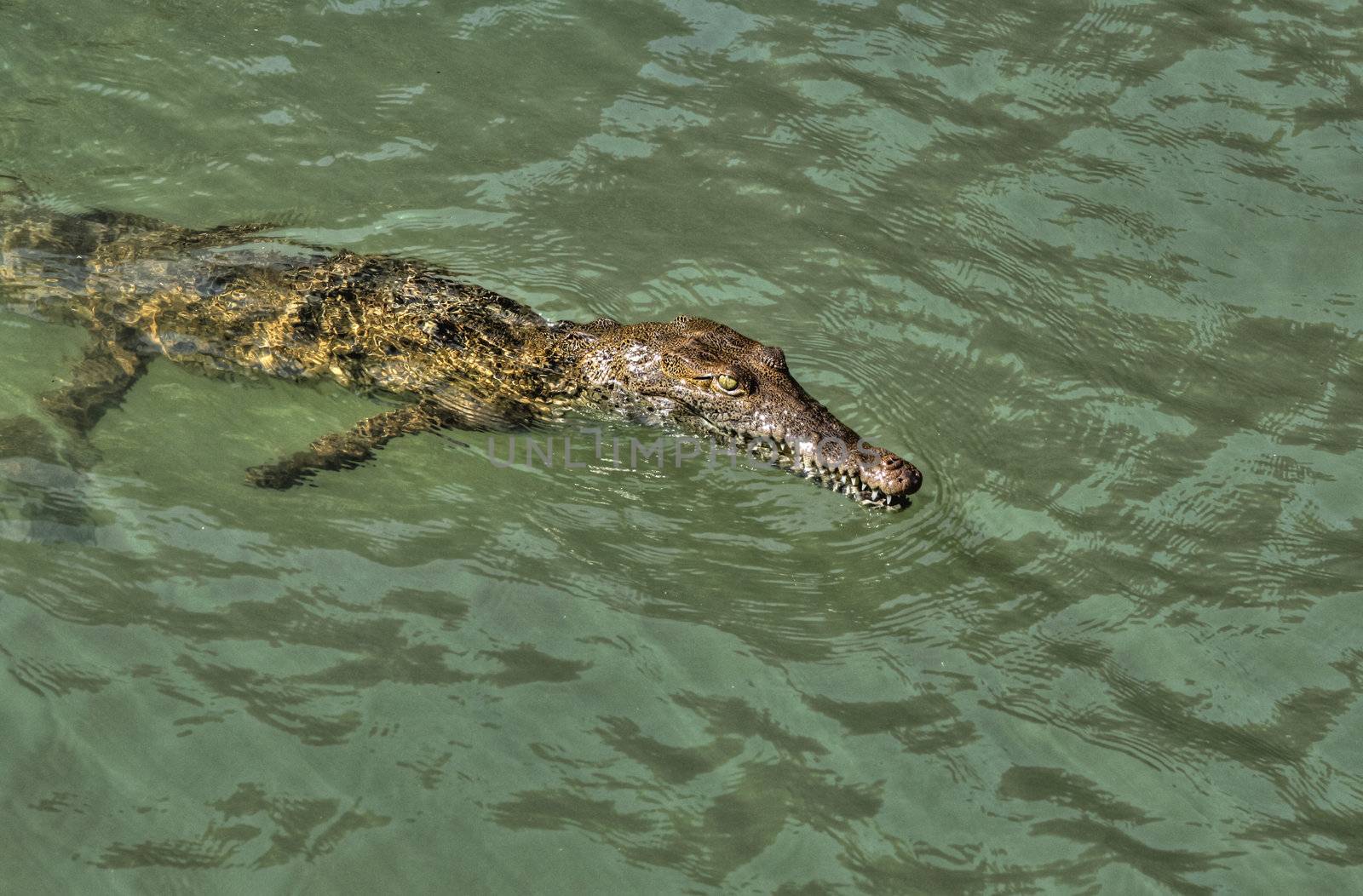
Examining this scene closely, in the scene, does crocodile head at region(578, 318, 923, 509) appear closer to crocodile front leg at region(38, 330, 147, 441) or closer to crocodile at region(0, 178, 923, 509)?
crocodile at region(0, 178, 923, 509)

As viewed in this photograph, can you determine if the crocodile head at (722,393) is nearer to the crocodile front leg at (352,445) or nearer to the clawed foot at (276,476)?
the crocodile front leg at (352,445)

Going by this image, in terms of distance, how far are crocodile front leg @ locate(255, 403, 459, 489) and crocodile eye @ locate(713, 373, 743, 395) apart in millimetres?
1490

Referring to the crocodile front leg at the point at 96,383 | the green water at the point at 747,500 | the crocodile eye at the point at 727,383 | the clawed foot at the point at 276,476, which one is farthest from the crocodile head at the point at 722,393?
the crocodile front leg at the point at 96,383

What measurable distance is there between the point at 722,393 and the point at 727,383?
74mm

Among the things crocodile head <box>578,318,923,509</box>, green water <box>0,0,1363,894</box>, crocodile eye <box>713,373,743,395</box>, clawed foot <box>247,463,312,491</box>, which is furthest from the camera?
crocodile eye <box>713,373,743,395</box>

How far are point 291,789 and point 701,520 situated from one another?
2.40m

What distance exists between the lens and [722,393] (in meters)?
6.69

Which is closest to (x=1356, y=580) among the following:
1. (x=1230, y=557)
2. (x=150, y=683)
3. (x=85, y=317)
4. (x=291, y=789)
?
(x=1230, y=557)

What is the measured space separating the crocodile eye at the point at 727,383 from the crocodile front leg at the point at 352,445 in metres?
1.49

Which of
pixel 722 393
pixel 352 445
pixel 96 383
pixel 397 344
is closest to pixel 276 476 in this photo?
pixel 352 445

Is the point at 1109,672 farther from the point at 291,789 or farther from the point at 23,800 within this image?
the point at 23,800

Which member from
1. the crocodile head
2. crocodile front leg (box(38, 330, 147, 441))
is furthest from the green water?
the crocodile head

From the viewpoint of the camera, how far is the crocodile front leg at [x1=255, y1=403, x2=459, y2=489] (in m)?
6.07

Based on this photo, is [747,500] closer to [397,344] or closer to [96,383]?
[397,344]
